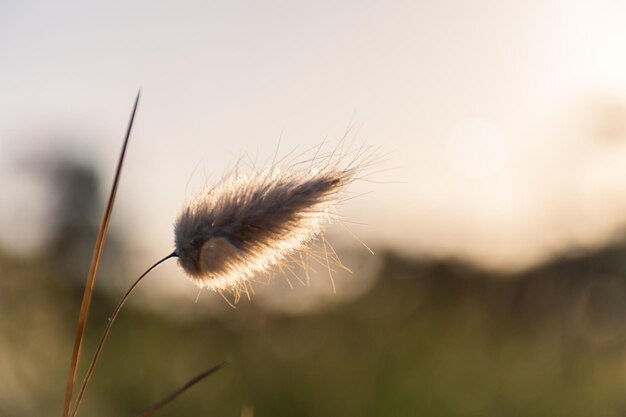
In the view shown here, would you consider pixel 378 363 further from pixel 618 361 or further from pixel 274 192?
pixel 274 192

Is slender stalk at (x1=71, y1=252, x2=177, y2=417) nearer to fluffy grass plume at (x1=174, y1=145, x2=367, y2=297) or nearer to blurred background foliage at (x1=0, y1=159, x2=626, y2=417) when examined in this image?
fluffy grass plume at (x1=174, y1=145, x2=367, y2=297)

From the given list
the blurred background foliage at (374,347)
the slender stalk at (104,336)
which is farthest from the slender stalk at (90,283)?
the blurred background foliage at (374,347)

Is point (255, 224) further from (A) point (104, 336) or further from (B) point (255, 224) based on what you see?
(A) point (104, 336)

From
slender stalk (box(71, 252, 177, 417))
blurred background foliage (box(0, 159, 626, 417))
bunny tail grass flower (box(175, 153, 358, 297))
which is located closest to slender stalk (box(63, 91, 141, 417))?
slender stalk (box(71, 252, 177, 417))

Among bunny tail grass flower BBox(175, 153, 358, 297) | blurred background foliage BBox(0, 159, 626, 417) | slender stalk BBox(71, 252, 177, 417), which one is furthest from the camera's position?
blurred background foliage BBox(0, 159, 626, 417)

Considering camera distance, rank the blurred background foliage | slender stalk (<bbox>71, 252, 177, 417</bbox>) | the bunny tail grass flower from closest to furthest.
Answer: slender stalk (<bbox>71, 252, 177, 417</bbox>), the bunny tail grass flower, the blurred background foliage

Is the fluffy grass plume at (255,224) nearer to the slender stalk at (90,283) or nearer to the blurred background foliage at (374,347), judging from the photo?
the slender stalk at (90,283)

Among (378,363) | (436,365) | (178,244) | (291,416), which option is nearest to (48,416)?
(291,416)

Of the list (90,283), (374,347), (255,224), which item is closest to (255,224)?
(255,224)
